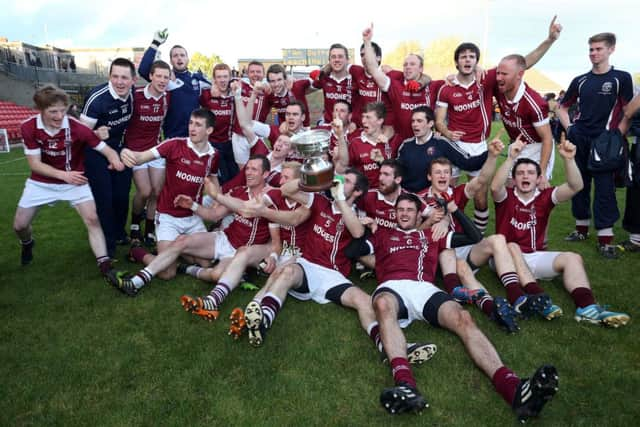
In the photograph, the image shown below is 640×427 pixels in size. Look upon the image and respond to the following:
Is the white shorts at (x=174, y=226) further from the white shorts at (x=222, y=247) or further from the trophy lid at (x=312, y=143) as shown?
the trophy lid at (x=312, y=143)

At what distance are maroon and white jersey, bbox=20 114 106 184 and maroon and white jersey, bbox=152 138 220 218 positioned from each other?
73 cm

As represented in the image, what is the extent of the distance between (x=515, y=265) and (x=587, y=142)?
9.25 feet

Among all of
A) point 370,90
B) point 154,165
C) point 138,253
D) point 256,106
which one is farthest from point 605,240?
point 154,165

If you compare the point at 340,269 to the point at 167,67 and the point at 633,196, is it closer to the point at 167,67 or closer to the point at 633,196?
the point at 167,67

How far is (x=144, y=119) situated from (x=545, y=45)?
17.0 ft

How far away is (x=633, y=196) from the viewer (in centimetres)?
596

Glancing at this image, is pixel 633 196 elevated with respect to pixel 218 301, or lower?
elevated

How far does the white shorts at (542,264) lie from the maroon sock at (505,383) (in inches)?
70.0

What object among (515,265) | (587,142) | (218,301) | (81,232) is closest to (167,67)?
(81,232)

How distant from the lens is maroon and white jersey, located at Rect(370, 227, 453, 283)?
406cm

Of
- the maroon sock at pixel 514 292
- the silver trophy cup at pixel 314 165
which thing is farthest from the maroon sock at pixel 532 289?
the silver trophy cup at pixel 314 165

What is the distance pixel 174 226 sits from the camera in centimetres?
538

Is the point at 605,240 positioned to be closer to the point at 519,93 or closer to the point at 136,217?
the point at 519,93

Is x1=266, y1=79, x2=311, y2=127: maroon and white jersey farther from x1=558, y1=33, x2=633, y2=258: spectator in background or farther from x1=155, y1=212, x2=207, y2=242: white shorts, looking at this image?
x1=558, y1=33, x2=633, y2=258: spectator in background
